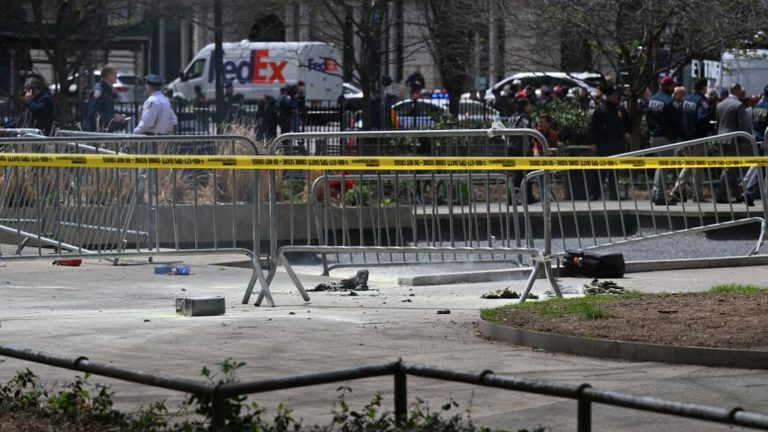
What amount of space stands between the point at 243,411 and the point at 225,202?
372 inches

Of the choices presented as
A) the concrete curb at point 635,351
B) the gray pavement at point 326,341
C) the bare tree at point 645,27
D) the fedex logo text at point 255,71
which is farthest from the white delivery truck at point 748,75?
the concrete curb at point 635,351

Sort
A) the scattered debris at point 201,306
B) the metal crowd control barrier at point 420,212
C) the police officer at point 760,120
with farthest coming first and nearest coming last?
the police officer at point 760,120 < the metal crowd control barrier at point 420,212 < the scattered debris at point 201,306

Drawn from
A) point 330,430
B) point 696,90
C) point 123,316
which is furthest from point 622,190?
point 330,430

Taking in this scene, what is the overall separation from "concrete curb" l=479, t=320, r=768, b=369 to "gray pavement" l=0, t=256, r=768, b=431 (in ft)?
0.25

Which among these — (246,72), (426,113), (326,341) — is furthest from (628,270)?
(246,72)

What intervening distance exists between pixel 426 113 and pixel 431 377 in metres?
22.6

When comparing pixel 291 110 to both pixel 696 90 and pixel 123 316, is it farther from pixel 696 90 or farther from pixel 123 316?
pixel 123 316

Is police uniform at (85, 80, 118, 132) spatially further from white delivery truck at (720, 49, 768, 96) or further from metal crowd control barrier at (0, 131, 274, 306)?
white delivery truck at (720, 49, 768, 96)

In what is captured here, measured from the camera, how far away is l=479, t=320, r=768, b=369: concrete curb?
7.91 metres

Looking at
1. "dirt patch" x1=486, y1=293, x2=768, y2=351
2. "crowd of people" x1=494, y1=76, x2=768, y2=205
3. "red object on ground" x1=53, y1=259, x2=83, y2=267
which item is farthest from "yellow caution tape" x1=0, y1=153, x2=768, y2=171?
"crowd of people" x1=494, y1=76, x2=768, y2=205

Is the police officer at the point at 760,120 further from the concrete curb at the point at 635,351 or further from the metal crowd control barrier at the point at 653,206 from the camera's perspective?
the concrete curb at the point at 635,351

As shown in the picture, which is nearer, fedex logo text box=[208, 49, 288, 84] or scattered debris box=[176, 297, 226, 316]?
scattered debris box=[176, 297, 226, 316]

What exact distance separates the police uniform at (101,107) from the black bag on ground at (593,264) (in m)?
11.6

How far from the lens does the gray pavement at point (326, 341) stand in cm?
707
